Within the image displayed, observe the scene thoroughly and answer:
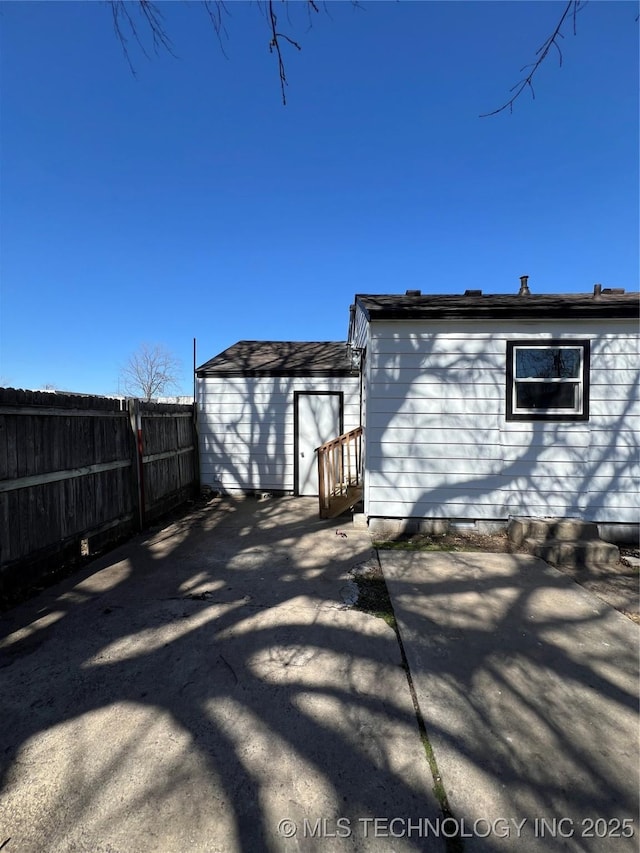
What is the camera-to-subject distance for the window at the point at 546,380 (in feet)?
17.5

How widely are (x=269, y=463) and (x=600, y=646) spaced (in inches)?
245

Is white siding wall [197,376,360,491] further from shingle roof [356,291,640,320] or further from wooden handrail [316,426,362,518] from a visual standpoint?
shingle roof [356,291,640,320]

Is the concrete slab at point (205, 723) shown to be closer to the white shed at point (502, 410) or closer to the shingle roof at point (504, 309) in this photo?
the white shed at point (502, 410)

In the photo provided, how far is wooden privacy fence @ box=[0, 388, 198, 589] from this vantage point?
Answer: 3576 mm

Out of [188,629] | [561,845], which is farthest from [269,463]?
[561,845]

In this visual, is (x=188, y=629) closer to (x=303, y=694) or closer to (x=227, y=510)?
(x=303, y=694)

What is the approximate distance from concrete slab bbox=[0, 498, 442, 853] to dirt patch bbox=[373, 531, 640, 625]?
167cm

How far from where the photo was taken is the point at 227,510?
7133 millimetres

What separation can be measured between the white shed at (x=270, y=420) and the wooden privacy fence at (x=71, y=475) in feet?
5.56

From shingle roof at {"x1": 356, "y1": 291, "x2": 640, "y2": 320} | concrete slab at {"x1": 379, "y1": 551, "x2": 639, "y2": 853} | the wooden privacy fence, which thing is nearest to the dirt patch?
concrete slab at {"x1": 379, "y1": 551, "x2": 639, "y2": 853}

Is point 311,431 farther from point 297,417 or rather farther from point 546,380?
point 546,380

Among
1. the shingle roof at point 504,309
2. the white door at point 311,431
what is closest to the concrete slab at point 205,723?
the shingle roof at point 504,309

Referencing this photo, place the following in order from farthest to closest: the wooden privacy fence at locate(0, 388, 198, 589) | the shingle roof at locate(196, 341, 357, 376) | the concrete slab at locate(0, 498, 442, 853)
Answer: the shingle roof at locate(196, 341, 357, 376), the wooden privacy fence at locate(0, 388, 198, 589), the concrete slab at locate(0, 498, 442, 853)

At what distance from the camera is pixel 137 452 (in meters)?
5.66
